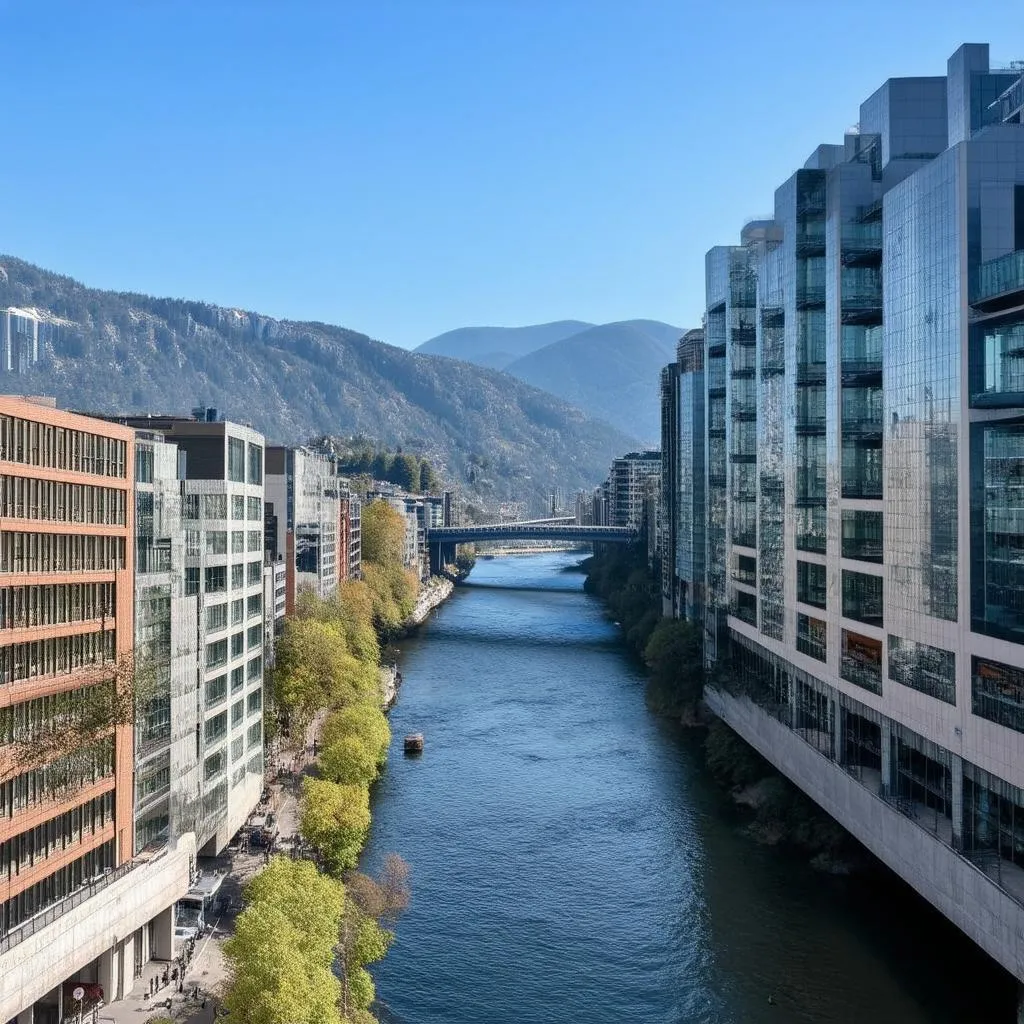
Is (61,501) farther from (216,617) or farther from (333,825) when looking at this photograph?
(333,825)

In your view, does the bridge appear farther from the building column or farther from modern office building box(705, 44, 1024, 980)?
the building column

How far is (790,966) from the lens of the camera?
40.8 m

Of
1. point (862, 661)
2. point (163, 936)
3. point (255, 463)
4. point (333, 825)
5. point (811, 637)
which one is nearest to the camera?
point (163, 936)

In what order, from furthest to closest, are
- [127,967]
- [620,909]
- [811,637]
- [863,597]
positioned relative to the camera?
1. [811,637]
2. [863,597]
3. [620,909]
4. [127,967]

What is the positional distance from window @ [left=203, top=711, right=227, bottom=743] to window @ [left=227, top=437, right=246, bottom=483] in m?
10.4

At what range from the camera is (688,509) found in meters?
93.2

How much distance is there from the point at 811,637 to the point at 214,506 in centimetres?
3026

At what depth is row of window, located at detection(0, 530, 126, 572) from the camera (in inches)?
1224

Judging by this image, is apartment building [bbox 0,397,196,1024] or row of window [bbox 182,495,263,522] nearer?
apartment building [bbox 0,397,196,1024]

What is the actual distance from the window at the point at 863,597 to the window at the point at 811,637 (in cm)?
362

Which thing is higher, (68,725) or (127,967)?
(68,725)

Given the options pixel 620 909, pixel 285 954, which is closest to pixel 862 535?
pixel 620 909

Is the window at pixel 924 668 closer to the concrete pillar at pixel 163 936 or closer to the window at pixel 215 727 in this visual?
the window at pixel 215 727

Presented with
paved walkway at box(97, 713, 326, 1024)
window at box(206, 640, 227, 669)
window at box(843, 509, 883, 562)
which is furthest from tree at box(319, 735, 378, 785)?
window at box(843, 509, 883, 562)
